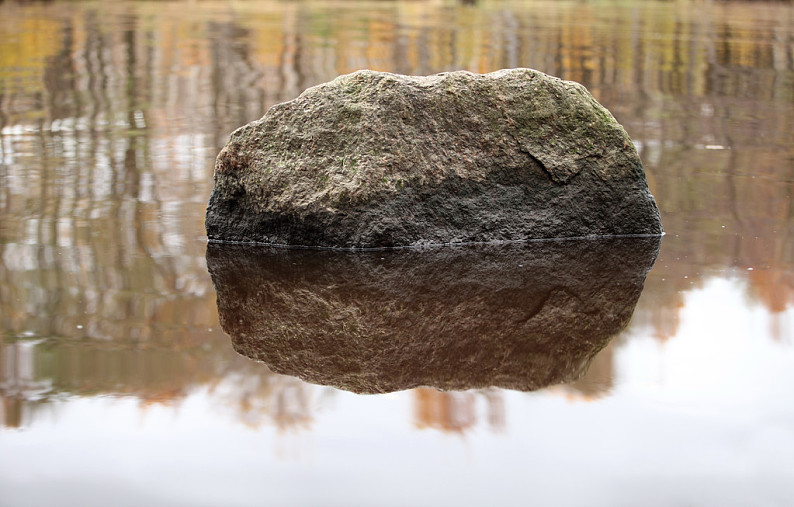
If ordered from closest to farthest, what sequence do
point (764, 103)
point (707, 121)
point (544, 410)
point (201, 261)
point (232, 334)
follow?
point (544, 410), point (232, 334), point (201, 261), point (707, 121), point (764, 103)

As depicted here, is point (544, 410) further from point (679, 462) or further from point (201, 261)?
point (201, 261)

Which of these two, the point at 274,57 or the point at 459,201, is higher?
the point at 459,201

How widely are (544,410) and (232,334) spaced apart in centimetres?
133

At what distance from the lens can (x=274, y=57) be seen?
48.5 ft

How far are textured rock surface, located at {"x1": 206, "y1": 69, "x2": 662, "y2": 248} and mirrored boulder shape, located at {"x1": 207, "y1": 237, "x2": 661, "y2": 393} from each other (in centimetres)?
13

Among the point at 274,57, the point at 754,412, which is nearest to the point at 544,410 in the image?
the point at 754,412

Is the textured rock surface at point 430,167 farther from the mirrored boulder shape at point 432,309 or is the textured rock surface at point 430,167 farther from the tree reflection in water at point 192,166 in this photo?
the tree reflection in water at point 192,166

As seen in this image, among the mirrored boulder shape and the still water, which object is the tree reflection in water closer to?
the still water

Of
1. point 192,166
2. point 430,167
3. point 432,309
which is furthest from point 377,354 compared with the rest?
point 192,166

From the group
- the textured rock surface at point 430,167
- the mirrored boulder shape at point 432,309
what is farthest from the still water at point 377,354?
the textured rock surface at point 430,167

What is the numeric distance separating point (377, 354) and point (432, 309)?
1.83 ft

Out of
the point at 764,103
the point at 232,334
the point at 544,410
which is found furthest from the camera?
the point at 764,103

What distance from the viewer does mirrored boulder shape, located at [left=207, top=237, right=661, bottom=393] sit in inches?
133

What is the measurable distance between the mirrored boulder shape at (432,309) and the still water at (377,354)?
0.01 metres
